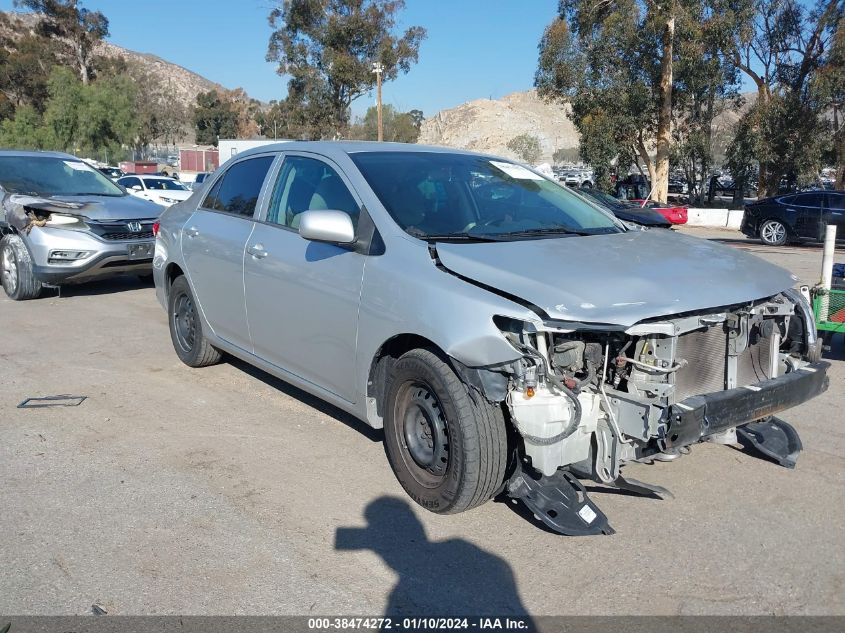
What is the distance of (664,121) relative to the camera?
99.9ft

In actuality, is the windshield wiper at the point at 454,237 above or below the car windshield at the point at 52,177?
below

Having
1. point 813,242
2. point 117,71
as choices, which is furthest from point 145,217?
point 117,71

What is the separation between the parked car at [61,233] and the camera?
Result: 29.9 ft

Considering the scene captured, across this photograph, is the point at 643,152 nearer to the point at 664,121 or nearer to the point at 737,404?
the point at 664,121

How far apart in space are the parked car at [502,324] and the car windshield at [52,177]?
607 centimetres

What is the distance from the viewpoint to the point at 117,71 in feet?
213

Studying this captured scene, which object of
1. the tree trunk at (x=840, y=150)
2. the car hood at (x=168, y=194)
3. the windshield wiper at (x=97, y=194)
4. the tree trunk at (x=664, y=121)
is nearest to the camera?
the windshield wiper at (x=97, y=194)

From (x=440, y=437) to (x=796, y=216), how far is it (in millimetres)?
18952

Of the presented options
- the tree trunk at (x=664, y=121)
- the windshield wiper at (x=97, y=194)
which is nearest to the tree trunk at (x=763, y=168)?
the tree trunk at (x=664, y=121)

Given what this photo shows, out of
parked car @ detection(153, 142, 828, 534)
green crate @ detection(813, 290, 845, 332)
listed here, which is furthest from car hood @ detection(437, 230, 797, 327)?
green crate @ detection(813, 290, 845, 332)

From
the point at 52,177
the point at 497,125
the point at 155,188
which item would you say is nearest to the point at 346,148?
the point at 52,177

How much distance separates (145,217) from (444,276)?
7.13 metres

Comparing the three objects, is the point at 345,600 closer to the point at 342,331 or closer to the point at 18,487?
the point at 342,331

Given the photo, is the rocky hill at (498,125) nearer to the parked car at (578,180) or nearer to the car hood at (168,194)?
the parked car at (578,180)
